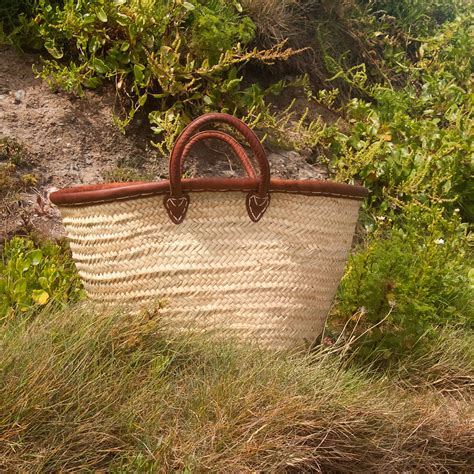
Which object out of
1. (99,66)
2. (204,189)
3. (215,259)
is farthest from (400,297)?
(99,66)

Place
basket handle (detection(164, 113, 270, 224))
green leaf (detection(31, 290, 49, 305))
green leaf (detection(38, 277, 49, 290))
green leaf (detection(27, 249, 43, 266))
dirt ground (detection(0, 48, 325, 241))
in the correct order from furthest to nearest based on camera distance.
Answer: dirt ground (detection(0, 48, 325, 241)) → green leaf (detection(27, 249, 43, 266)) → green leaf (detection(38, 277, 49, 290)) → green leaf (detection(31, 290, 49, 305)) → basket handle (detection(164, 113, 270, 224))

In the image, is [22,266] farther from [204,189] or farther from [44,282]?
[204,189]

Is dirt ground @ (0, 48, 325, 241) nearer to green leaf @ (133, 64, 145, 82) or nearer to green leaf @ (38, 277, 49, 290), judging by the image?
green leaf @ (133, 64, 145, 82)

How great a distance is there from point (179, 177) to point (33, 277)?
2.65ft

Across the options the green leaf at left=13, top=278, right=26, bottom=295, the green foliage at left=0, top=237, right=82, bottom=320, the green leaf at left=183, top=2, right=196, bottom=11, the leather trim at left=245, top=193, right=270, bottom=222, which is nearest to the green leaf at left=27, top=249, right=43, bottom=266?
the green foliage at left=0, top=237, right=82, bottom=320

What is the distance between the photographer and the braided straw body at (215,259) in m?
2.57

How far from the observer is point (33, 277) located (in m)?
2.96

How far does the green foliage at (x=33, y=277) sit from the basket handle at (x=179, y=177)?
509 millimetres

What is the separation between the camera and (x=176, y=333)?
2.56 m

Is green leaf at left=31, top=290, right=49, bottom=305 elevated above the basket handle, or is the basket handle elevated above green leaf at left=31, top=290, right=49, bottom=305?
the basket handle

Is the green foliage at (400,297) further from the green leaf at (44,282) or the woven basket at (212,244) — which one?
the green leaf at (44,282)

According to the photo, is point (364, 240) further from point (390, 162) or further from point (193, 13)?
point (193, 13)

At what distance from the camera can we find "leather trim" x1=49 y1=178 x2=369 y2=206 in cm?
252

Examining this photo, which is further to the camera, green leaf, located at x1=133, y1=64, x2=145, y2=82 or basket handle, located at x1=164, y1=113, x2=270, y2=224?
green leaf, located at x1=133, y1=64, x2=145, y2=82
